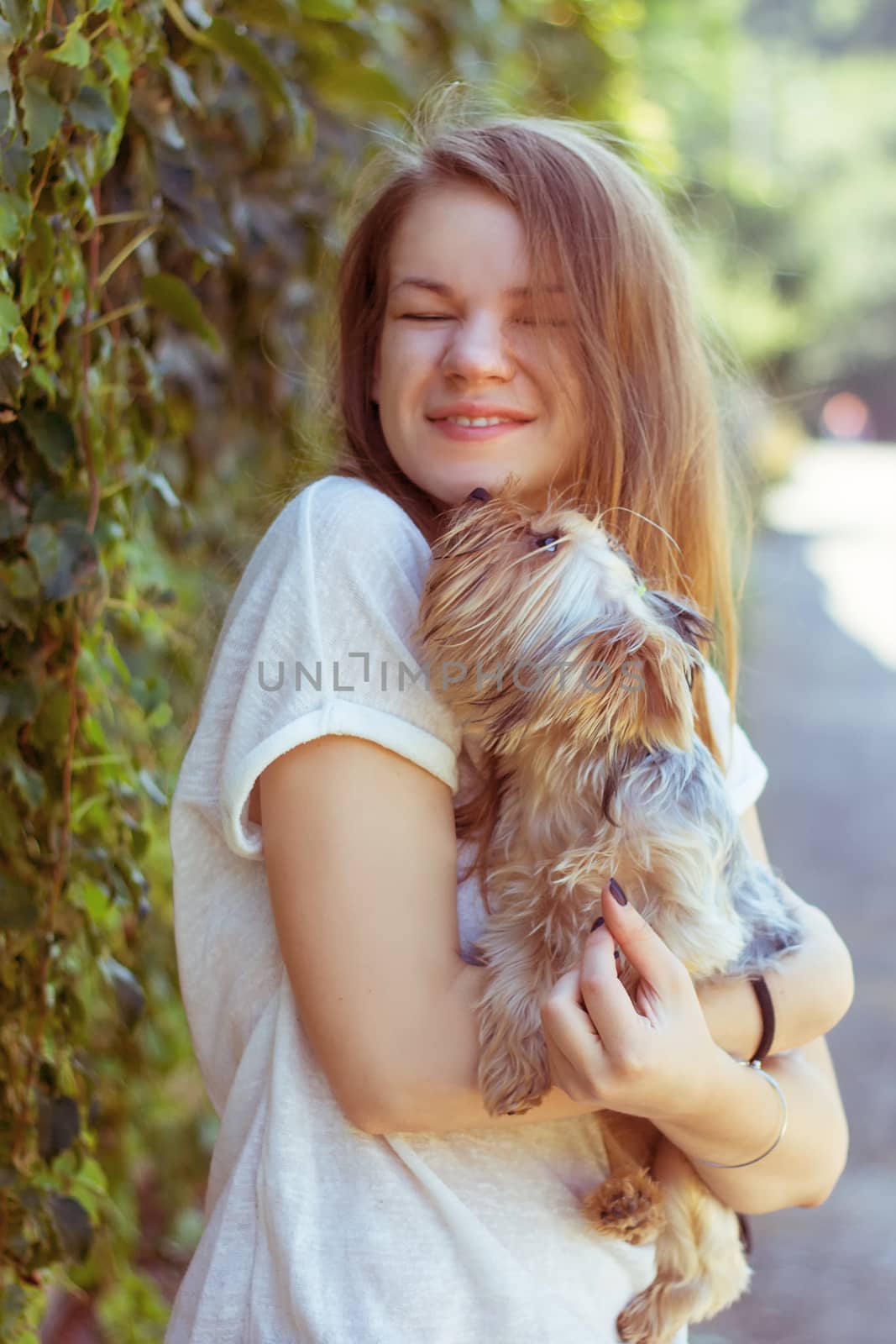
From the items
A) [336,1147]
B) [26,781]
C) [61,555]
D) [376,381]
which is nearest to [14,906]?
[26,781]

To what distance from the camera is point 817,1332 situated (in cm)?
422

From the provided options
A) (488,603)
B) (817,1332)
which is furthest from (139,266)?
(817,1332)

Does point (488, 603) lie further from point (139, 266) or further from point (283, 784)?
point (139, 266)

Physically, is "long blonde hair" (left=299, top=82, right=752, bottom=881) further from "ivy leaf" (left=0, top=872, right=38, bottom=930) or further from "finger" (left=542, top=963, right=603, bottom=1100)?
"ivy leaf" (left=0, top=872, right=38, bottom=930)

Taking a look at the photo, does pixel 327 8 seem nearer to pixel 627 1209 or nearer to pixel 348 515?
pixel 348 515

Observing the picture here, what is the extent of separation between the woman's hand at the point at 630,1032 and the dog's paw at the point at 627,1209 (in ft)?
0.61

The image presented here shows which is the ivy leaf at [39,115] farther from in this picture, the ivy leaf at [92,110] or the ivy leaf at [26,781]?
the ivy leaf at [26,781]

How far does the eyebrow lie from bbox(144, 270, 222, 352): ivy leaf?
433 millimetres

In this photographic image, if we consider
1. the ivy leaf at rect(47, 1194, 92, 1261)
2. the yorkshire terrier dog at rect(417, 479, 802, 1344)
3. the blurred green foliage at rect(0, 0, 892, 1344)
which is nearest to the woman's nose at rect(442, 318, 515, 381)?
the yorkshire terrier dog at rect(417, 479, 802, 1344)

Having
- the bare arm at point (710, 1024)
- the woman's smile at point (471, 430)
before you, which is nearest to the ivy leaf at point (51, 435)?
the woman's smile at point (471, 430)

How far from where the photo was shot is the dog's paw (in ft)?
5.57

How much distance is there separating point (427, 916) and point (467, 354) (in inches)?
29.2

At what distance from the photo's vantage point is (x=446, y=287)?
73.8 inches

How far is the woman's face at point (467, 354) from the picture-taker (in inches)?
73.4
